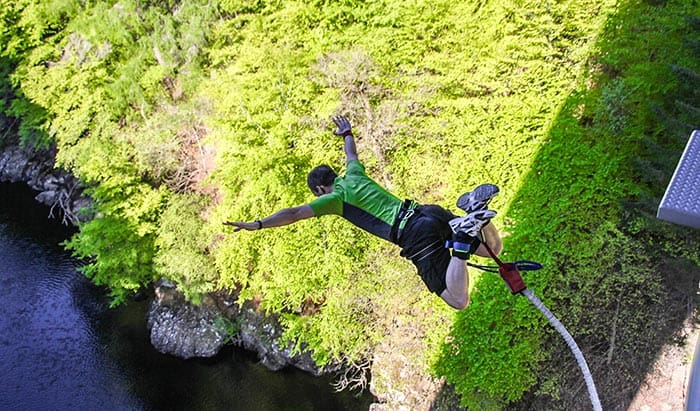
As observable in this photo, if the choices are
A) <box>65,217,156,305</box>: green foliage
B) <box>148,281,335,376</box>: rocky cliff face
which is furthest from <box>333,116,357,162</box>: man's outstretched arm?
<box>65,217,156,305</box>: green foliage

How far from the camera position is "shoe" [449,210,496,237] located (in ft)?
9.39

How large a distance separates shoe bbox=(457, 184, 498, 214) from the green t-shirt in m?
0.68

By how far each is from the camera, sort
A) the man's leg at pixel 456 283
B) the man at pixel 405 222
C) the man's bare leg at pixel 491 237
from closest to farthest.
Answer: the man's leg at pixel 456 283 < the man at pixel 405 222 < the man's bare leg at pixel 491 237

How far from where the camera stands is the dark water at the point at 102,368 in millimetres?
10852

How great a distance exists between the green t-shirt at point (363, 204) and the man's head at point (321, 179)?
196 mm

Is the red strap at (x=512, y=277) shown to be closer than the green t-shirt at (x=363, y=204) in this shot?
Yes

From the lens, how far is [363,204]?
11.3 ft

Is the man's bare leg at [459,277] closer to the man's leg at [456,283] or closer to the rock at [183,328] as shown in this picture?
the man's leg at [456,283]

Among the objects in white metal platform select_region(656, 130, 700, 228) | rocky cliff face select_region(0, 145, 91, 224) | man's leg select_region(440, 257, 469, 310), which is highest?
white metal platform select_region(656, 130, 700, 228)

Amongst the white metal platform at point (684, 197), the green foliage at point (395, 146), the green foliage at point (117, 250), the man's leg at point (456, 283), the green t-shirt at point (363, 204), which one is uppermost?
the white metal platform at point (684, 197)

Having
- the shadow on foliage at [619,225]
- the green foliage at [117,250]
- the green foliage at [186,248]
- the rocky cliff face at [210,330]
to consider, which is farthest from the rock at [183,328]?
the shadow on foliage at [619,225]

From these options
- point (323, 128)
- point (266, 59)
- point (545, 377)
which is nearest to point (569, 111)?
point (545, 377)

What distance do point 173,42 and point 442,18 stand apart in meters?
7.70

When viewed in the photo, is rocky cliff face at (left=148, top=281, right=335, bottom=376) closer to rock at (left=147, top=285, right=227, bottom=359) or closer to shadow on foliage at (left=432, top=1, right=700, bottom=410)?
rock at (left=147, top=285, right=227, bottom=359)
